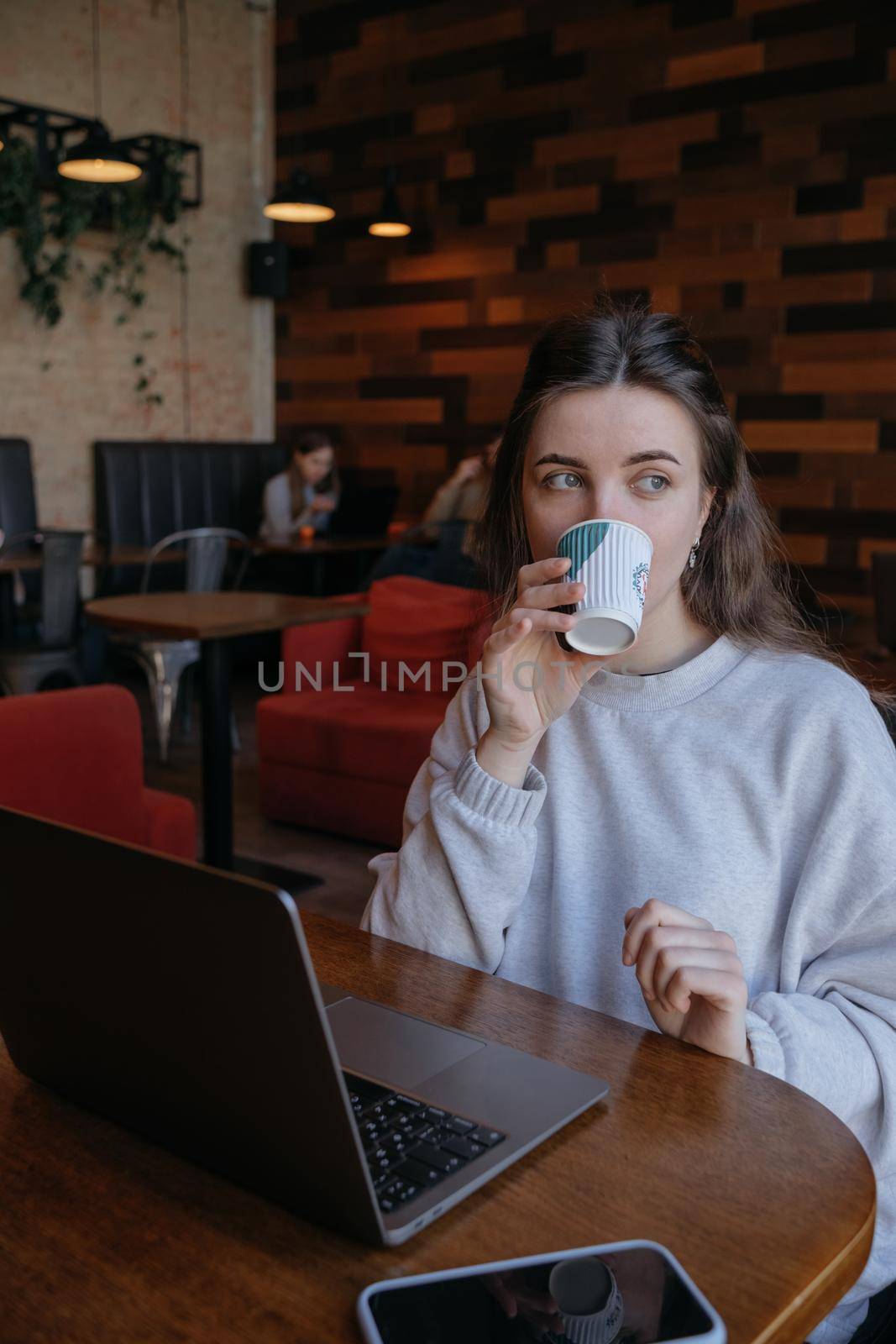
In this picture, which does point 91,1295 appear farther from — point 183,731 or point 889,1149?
point 183,731

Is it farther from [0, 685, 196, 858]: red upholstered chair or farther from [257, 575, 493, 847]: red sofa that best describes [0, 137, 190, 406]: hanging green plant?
[0, 685, 196, 858]: red upholstered chair

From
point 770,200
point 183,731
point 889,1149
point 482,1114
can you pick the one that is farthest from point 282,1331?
point 770,200

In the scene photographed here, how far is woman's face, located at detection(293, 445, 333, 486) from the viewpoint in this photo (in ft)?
23.0

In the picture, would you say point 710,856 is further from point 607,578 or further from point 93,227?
point 93,227

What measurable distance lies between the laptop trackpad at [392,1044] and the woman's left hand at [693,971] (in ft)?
0.44

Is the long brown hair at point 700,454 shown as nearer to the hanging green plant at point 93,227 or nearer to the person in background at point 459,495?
the person in background at point 459,495

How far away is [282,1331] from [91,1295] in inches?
4.1

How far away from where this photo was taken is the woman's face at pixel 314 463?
276 inches

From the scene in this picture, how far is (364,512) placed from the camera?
7.25 m

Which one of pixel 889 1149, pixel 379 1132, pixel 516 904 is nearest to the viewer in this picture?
pixel 379 1132

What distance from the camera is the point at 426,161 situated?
7.29 metres

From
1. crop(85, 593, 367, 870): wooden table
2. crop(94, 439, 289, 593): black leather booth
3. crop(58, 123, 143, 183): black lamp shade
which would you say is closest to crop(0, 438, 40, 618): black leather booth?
crop(94, 439, 289, 593): black leather booth

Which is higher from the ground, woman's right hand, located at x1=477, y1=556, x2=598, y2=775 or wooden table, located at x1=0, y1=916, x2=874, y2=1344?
woman's right hand, located at x1=477, y1=556, x2=598, y2=775

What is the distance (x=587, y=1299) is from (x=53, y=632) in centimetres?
457
